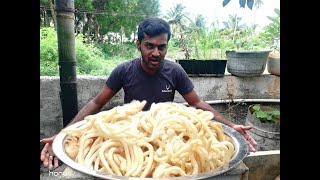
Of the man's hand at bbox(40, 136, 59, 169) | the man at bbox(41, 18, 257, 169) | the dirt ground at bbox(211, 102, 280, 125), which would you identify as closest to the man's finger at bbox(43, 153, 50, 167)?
the man's hand at bbox(40, 136, 59, 169)

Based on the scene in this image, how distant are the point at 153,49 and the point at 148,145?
44 cm

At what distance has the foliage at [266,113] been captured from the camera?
1.46 meters

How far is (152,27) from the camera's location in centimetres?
117

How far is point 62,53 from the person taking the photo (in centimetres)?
121

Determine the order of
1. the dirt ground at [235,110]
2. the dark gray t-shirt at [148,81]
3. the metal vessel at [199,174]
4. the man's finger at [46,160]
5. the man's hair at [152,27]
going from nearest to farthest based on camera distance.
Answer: the metal vessel at [199,174], the man's finger at [46,160], the man's hair at [152,27], the dark gray t-shirt at [148,81], the dirt ground at [235,110]

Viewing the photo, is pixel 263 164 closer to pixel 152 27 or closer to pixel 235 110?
pixel 235 110

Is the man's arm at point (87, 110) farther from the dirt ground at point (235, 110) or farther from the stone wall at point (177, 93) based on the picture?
the dirt ground at point (235, 110)

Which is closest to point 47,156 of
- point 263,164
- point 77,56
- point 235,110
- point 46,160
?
point 46,160

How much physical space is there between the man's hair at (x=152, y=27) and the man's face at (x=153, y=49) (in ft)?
0.05

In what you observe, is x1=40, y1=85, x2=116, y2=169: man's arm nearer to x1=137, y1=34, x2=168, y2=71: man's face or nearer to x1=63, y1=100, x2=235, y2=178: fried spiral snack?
x1=63, y1=100, x2=235, y2=178: fried spiral snack

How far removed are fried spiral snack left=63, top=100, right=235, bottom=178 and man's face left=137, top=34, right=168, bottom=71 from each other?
29cm

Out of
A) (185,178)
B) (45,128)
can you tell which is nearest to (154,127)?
(185,178)

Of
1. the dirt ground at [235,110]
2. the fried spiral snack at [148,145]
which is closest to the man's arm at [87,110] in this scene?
the fried spiral snack at [148,145]
